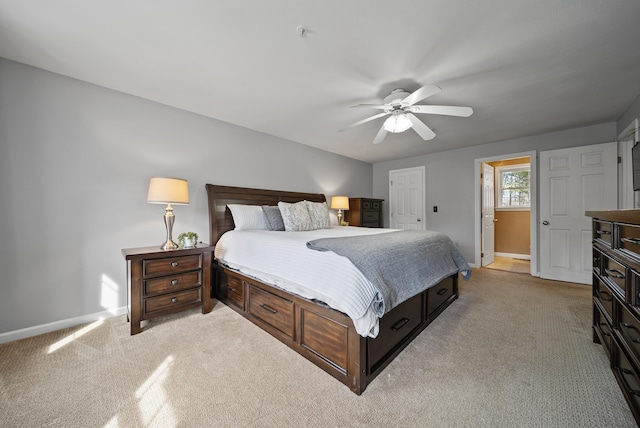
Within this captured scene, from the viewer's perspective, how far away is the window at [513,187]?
5680 millimetres

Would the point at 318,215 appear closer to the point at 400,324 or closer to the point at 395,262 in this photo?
the point at 395,262

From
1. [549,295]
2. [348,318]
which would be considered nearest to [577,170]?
[549,295]

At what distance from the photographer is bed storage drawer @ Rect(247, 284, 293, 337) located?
1.98 metres

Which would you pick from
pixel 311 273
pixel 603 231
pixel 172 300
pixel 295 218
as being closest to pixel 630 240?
pixel 603 231

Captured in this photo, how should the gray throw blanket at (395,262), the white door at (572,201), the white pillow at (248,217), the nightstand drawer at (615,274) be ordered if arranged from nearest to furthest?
the nightstand drawer at (615,274) → the gray throw blanket at (395,262) → the white pillow at (248,217) → the white door at (572,201)

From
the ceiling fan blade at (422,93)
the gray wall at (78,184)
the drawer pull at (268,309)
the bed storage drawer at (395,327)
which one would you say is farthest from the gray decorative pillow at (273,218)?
the ceiling fan blade at (422,93)

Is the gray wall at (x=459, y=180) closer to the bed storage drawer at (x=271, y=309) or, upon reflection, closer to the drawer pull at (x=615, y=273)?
the drawer pull at (x=615, y=273)

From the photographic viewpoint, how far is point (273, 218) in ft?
10.9

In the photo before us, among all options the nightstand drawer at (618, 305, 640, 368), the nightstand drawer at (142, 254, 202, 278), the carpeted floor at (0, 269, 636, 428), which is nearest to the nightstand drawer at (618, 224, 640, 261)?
the nightstand drawer at (618, 305, 640, 368)

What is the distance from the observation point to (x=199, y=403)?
54.8 inches

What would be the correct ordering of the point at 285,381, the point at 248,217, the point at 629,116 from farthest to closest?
the point at 248,217, the point at 629,116, the point at 285,381

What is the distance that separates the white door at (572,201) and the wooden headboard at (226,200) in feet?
14.2

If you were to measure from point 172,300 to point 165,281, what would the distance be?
207 millimetres

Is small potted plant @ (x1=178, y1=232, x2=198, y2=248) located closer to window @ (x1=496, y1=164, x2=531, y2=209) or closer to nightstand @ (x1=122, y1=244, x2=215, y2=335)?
nightstand @ (x1=122, y1=244, x2=215, y2=335)
